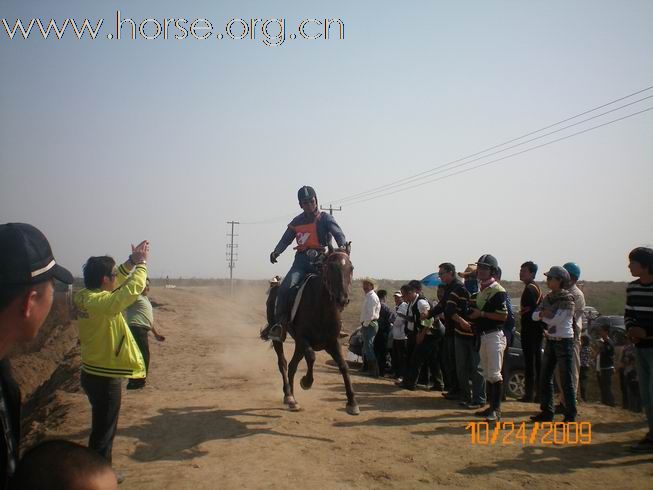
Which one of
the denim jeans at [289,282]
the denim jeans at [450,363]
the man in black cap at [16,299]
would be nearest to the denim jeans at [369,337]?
the denim jeans at [450,363]

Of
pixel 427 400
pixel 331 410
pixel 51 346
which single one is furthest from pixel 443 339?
pixel 51 346

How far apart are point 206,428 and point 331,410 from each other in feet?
7.26

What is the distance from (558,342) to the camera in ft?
23.7

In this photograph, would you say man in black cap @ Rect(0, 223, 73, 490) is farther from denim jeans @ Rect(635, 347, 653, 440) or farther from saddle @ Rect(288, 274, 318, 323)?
denim jeans @ Rect(635, 347, 653, 440)

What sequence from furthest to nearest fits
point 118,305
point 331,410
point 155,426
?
point 331,410, point 155,426, point 118,305

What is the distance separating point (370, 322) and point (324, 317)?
4418 mm

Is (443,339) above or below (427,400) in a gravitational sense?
above

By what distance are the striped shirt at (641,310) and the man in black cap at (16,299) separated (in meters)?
6.75

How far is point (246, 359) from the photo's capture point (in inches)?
551

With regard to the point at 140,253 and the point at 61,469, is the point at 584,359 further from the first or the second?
the point at 61,469

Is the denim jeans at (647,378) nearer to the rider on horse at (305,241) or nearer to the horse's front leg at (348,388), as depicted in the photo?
the horse's front leg at (348,388)

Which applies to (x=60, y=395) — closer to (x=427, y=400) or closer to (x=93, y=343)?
(x=93, y=343)

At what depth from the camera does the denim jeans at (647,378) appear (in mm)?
5969
